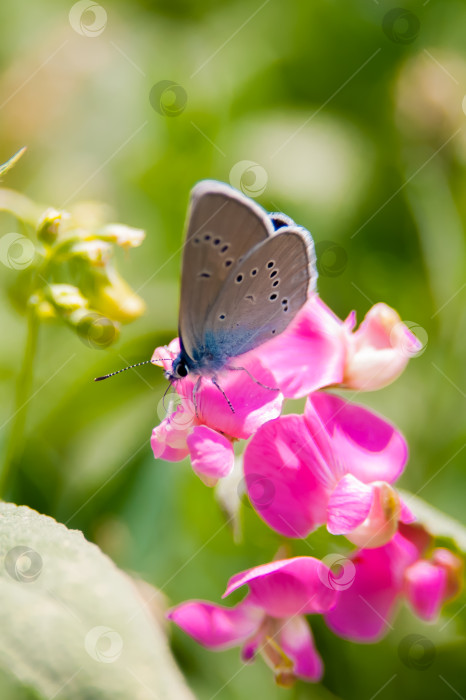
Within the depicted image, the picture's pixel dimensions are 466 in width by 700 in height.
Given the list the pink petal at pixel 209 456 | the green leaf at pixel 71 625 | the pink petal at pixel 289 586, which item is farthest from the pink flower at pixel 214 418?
the green leaf at pixel 71 625

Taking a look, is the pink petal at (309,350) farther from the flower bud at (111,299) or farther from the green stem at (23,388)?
the green stem at (23,388)

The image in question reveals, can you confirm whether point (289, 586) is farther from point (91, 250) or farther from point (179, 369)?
point (91, 250)

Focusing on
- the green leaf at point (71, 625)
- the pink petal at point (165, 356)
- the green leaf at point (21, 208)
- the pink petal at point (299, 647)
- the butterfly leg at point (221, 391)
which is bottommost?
the pink petal at point (299, 647)

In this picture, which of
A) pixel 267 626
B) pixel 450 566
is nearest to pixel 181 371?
pixel 267 626

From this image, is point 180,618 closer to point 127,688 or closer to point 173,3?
point 127,688

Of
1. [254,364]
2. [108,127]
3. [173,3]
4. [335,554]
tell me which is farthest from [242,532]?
[173,3]

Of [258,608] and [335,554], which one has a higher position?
[335,554]

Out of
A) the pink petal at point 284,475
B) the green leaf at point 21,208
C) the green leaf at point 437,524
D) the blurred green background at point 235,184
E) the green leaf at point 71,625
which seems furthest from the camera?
the blurred green background at point 235,184
